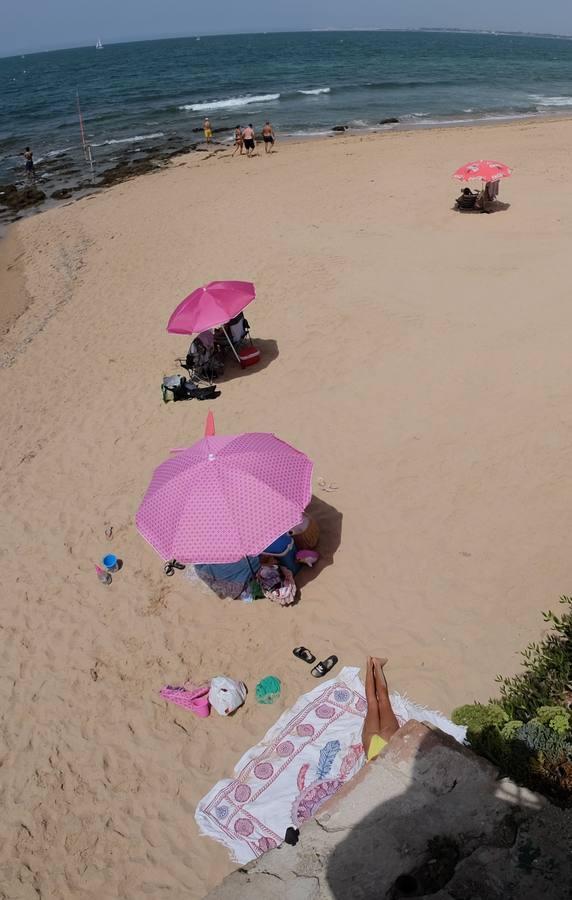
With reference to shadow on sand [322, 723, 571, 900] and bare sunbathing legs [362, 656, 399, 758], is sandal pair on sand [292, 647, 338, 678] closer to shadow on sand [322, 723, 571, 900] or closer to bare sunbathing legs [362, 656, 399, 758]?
bare sunbathing legs [362, 656, 399, 758]

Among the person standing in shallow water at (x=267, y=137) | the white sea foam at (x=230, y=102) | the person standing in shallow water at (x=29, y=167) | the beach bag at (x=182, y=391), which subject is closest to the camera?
the beach bag at (x=182, y=391)

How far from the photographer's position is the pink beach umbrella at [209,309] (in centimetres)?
918

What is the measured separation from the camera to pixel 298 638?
5.68m

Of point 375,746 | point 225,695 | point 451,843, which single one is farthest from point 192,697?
point 451,843

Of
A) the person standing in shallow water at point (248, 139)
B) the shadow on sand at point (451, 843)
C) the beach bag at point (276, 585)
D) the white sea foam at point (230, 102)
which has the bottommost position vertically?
the beach bag at point (276, 585)

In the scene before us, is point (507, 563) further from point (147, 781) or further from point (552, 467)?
point (147, 781)

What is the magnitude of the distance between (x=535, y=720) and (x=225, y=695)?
102 inches

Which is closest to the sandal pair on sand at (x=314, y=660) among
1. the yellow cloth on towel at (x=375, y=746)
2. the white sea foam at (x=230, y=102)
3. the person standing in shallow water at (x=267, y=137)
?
the yellow cloth on towel at (x=375, y=746)

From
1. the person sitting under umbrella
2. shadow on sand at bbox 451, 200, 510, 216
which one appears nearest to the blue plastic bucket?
shadow on sand at bbox 451, 200, 510, 216

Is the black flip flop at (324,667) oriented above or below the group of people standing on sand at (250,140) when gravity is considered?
below

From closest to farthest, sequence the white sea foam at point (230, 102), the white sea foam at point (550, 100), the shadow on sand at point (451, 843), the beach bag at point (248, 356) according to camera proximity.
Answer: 1. the shadow on sand at point (451, 843)
2. the beach bag at point (248, 356)
3. the white sea foam at point (550, 100)
4. the white sea foam at point (230, 102)

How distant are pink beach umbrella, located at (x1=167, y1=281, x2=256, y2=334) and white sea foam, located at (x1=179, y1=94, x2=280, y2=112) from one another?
35.9m

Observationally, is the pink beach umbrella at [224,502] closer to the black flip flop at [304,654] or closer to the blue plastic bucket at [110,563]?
the black flip flop at [304,654]

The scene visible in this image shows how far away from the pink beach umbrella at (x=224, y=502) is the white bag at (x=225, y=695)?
1.14m
